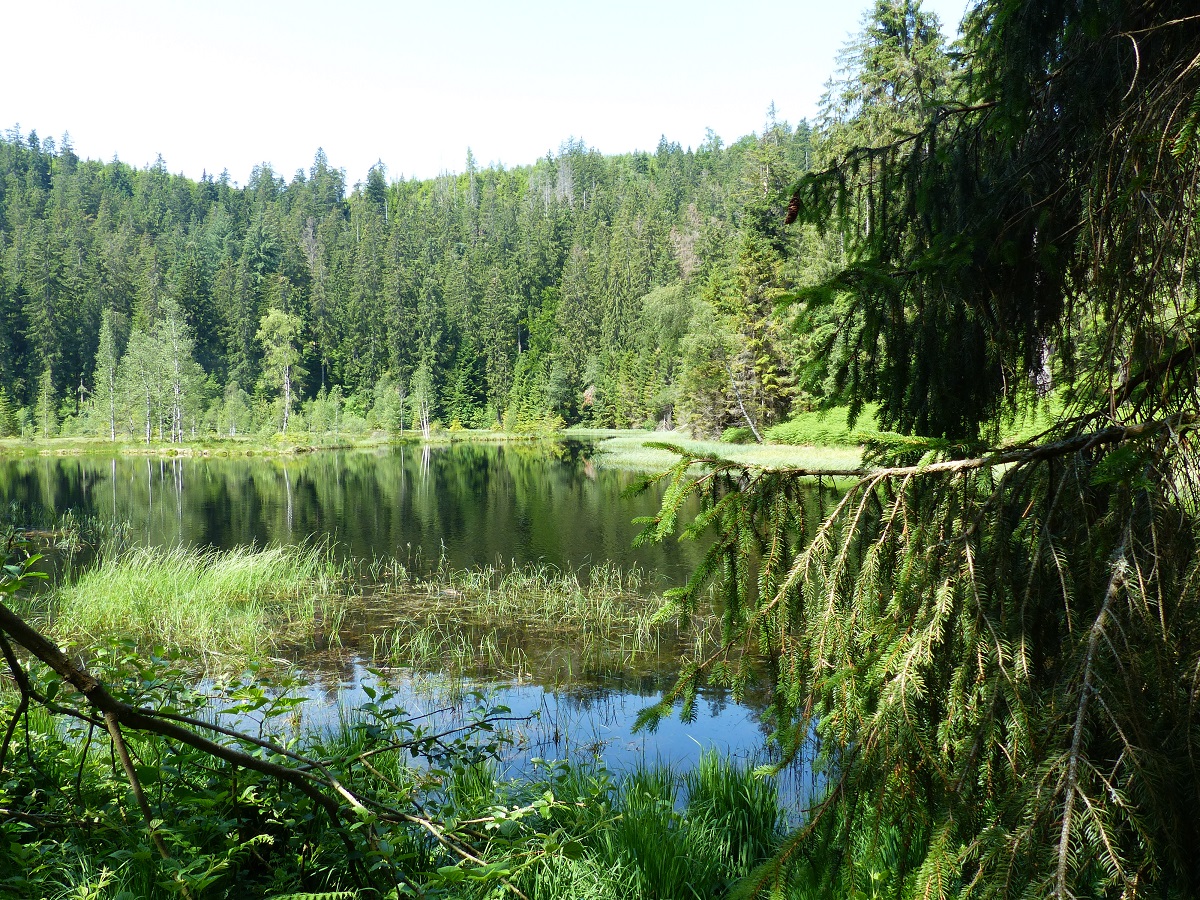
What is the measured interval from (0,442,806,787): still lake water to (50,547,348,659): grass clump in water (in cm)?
145

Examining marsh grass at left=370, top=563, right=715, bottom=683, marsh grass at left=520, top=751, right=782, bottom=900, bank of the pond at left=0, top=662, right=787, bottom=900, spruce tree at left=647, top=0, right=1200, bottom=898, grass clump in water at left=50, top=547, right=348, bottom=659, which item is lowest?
marsh grass at left=370, top=563, right=715, bottom=683

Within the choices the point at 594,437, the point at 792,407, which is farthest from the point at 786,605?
the point at 594,437

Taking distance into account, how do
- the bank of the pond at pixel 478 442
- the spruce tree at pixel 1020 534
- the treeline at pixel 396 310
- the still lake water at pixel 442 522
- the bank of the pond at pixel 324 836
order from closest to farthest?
the spruce tree at pixel 1020 534
the bank of the pond at pixel 324 836
the still lake water at pixel 442 522
the bank of the pond at pixel 478 442
the treeline at pixel 396 310

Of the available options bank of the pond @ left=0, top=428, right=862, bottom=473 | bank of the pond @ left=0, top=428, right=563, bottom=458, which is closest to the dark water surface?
bank of the pond @ left=0, top=428, right=862, bottom=473

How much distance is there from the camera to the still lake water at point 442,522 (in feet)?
23.5

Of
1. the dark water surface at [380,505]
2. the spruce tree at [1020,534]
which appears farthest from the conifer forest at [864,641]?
the dark water surface at [380,505]

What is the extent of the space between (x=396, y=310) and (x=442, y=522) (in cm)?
5819

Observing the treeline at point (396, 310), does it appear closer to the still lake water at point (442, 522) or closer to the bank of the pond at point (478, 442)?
the bank of the pond at point (478, 442)

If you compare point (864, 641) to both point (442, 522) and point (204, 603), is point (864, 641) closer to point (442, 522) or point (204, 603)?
point (204, 603)

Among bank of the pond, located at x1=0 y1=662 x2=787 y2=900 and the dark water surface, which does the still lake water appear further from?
bank of the pond, located at x1=0 y1=662 x2=787 y2=900

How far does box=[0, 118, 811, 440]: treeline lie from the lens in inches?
1624

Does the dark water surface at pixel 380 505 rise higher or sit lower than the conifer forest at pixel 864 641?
lower

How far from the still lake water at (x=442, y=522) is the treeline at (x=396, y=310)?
1051cm

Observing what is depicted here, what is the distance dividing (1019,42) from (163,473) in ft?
120
